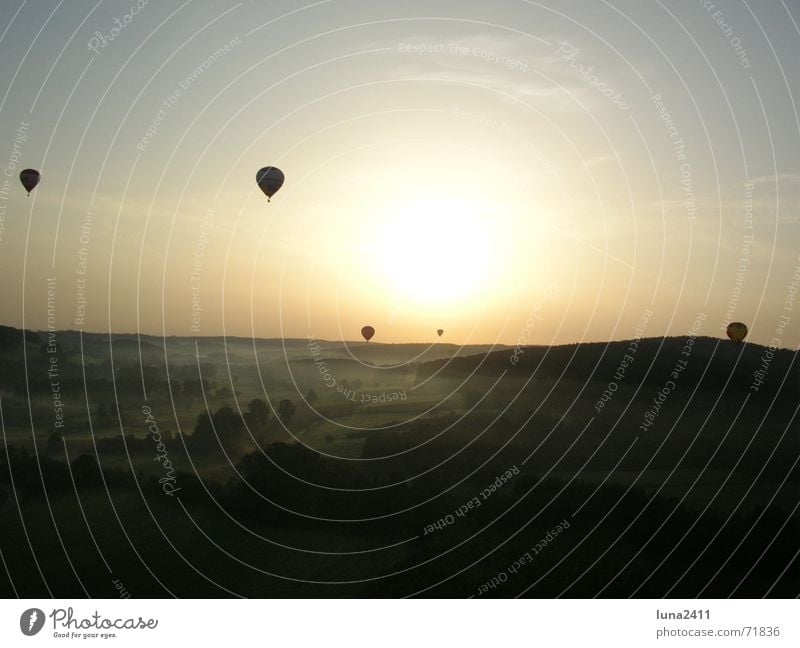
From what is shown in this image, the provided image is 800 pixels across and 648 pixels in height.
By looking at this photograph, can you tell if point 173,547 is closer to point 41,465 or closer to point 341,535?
point 341,535

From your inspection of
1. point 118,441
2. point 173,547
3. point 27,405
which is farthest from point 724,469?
point 27,405

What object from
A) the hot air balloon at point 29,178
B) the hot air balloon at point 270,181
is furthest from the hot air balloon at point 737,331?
the hot air balloon at point 29,178

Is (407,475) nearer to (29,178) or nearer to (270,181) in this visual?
(270,181)

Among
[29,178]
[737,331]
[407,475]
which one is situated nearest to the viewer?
[407,475]

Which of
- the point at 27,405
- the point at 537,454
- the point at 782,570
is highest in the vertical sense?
the point at 27,405

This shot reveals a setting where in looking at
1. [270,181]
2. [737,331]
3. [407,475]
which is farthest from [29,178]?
[737,331]

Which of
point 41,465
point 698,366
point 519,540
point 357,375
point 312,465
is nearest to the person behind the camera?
point 519,540

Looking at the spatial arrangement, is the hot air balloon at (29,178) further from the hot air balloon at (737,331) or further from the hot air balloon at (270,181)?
the hot air balloon at (737,331)
